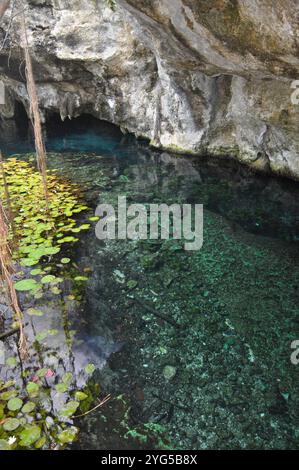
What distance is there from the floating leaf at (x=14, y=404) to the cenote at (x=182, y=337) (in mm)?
251

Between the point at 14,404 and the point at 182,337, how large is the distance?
7.02ft

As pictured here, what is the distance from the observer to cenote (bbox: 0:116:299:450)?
12.4ft

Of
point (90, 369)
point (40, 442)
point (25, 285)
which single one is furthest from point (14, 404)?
point (25, 285)

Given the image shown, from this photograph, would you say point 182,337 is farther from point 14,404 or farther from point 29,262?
point 29,262

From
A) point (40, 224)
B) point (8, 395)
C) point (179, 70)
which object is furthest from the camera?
point (179, 70)

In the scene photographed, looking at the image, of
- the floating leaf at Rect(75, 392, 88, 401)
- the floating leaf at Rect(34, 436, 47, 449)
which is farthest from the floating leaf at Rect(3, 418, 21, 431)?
the floating leaf at Rect(75, 392, 88, 401)

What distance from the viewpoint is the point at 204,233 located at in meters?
7.54

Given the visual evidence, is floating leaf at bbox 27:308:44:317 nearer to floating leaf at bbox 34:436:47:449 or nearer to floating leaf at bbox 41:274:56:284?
floating leaf at bbox 41:274:56:284

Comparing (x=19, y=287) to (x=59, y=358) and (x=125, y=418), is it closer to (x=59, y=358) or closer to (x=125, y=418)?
(x=59, y=358)

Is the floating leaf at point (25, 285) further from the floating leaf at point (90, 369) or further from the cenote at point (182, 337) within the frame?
the floating leaf at point (90, 369)

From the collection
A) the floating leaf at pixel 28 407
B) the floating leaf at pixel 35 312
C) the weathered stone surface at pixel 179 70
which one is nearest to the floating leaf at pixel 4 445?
the floating leaf at pixel 28 407

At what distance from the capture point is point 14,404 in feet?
12.6

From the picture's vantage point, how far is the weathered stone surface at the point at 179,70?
572cm

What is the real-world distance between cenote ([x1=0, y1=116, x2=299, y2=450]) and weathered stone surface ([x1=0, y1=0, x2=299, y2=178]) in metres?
2.65
